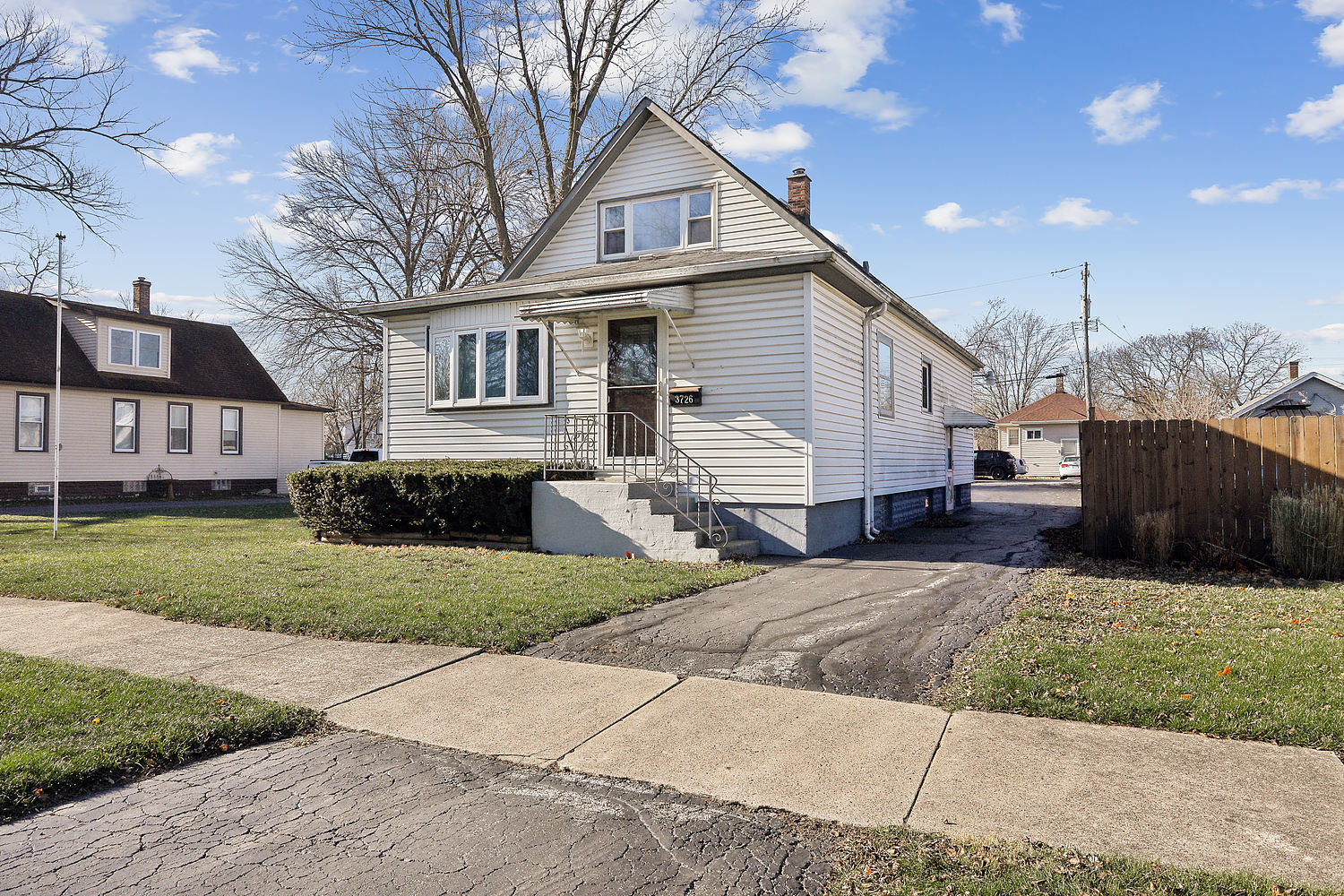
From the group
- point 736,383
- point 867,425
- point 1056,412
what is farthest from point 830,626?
point 1056,412

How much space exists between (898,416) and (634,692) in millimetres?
11770

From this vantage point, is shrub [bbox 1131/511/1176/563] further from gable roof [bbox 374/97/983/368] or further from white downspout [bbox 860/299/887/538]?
gable roof [bbox 374/97/983/368]

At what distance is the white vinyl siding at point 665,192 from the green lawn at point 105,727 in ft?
33.1

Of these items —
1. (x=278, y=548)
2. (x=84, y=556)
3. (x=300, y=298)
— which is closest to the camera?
(x=84, y=556)

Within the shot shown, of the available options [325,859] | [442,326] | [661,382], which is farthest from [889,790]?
[442,326]

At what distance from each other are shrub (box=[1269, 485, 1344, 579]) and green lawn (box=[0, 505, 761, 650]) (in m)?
6.07

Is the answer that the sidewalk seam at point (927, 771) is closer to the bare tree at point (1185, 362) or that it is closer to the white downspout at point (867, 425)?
the white downspout at point (867, 425)

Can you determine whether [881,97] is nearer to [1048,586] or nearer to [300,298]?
[1048,586]

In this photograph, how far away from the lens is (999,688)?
5.01 meters

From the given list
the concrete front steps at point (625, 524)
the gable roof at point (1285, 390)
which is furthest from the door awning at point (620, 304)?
the gable roof at point (1285, 390)

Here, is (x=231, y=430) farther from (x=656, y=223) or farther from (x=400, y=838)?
(x=400, y=838)

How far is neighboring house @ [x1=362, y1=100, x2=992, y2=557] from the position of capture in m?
11.2

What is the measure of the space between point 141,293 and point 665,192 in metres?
24.8

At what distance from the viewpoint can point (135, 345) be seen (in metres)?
26.0
